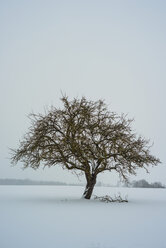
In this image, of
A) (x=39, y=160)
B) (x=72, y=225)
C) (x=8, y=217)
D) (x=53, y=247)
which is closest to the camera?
(x=53, y=247)

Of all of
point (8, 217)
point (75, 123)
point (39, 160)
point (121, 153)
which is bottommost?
point (8, 217)

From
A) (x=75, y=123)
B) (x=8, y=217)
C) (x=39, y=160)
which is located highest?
(x=75, y=123)

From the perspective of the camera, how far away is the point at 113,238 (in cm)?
666

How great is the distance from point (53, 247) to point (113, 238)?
176 centimetres

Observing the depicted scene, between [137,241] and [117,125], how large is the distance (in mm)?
13872

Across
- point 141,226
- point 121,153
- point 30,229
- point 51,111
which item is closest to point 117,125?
point 121,153

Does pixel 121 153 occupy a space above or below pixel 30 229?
above

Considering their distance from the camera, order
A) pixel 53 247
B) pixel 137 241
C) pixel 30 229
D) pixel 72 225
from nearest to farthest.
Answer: pixel 53 247, pixel 137 241, pixel 30 229, pixel 72 225

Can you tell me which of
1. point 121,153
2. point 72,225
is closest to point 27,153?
point 121,153

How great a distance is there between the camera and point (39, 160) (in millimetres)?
19234

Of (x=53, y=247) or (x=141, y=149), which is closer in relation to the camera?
(x=53, y=247)

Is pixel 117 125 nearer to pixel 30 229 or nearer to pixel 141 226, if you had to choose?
pixel 141 226

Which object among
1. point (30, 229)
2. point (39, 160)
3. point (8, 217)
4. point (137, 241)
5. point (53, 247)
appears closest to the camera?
point (53, 247)

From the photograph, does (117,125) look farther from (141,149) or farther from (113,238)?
(113,238)
